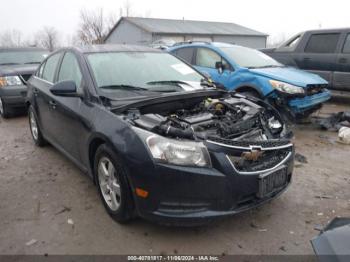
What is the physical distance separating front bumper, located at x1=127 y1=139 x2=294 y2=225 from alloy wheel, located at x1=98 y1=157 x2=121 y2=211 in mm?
393

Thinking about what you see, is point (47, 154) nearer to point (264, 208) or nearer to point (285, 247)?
point (264, 208)

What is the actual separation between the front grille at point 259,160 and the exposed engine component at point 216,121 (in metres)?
0.21

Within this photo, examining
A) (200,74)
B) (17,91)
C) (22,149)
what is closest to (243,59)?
(200,74)

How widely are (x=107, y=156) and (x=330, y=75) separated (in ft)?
22.5

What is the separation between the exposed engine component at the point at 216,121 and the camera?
112 inches

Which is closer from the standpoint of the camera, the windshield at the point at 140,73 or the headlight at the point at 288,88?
the windshield at the point at 140,73

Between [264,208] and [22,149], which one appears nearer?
[264,208]

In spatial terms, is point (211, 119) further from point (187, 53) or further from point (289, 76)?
point (187, 53)

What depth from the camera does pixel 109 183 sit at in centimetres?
320

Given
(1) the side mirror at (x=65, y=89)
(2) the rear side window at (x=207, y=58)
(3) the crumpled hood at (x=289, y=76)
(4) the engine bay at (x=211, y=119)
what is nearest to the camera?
(4) the engine bay at (x=211, y=119)

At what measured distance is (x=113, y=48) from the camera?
4.21m

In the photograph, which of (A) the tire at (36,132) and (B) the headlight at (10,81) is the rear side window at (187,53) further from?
(B) the headlight at (10,81)

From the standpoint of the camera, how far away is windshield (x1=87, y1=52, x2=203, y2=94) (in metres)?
3.61

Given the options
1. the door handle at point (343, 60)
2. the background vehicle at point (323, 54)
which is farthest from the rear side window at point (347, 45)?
the door handle at point (343, 60)
